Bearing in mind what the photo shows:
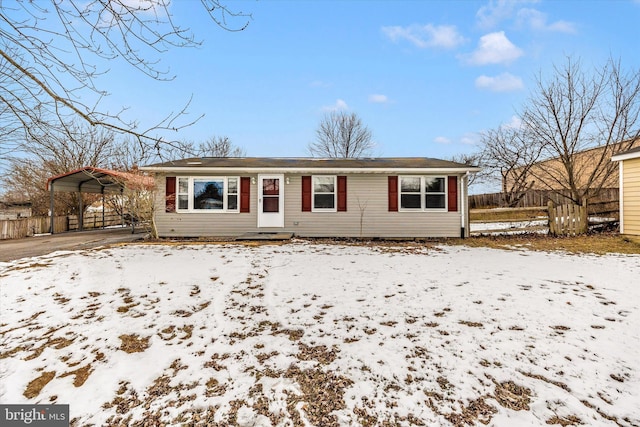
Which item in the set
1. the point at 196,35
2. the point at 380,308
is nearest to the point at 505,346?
the point at 380,308

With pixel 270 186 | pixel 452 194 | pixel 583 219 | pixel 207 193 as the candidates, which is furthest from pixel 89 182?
pixel 583 219

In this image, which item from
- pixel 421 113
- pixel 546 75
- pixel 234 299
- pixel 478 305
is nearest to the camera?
pixel 478 305

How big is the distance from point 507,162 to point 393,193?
16117mm

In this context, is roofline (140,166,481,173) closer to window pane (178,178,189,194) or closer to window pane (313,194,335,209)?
window pane (178,178,189,194)

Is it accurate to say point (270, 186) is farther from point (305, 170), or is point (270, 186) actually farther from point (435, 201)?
point (435, 201)

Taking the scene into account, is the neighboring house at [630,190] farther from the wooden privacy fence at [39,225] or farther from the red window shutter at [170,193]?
the wooden privacy fence at [39,225]

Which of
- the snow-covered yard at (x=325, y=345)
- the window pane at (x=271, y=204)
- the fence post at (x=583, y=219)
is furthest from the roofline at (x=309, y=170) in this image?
the snow-covered yard at (x=325, y=345)

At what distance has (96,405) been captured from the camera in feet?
7.09

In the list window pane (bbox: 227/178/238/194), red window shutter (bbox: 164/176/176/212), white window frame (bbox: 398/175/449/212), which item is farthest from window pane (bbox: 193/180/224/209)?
white window frame (bbox: 398/175/449/212)

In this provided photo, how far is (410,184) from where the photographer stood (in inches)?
415

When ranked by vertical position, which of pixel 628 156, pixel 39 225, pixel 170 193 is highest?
pixel 628 156

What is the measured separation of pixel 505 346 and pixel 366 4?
6.73 m

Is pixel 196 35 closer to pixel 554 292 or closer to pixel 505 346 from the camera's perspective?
pixel 505 346

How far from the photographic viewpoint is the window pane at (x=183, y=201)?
34.2 feet
